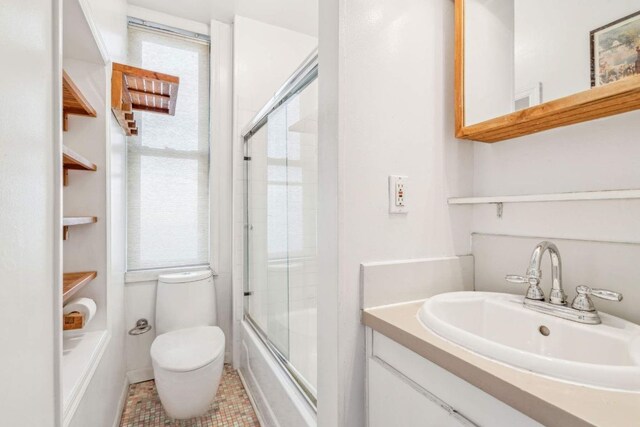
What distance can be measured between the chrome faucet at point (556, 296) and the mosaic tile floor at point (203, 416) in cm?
159

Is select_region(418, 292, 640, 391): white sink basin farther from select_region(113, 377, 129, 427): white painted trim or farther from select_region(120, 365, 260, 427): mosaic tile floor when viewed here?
select_region(113, 377, 129, 427): white painted trim

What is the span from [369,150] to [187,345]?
1.58 metres

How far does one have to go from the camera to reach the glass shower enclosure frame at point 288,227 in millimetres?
1460

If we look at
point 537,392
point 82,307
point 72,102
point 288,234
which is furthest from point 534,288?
point 72,102

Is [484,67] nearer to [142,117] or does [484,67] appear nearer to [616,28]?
[616,28]

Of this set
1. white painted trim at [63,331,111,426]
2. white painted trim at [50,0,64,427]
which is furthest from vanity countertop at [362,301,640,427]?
white painted trim at [63,331,111,426]

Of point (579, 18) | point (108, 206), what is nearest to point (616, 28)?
point (579, 18)

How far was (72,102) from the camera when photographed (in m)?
1.23

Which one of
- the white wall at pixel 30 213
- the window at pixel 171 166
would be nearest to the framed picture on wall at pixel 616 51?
the white wall at pixel 30 213

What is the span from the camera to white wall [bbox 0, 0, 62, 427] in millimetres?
586

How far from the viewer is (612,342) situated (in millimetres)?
652

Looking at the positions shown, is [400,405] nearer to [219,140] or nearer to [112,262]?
[112,262]

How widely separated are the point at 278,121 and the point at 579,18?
1.35 m

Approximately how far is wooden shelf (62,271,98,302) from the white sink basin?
1.22m
